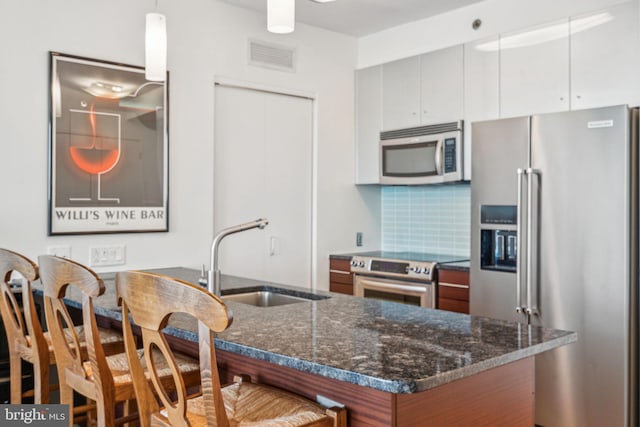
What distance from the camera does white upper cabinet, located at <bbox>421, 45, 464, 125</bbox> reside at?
13.3 ft

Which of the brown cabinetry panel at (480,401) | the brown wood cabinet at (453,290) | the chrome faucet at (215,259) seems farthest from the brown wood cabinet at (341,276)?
the brown cabinetry panel at (480,401)

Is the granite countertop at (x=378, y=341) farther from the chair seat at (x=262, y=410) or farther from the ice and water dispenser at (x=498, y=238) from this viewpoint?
the ice and water dispenser at (x=498, y=238)

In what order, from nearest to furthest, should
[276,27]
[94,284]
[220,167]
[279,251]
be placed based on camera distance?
[94,284] → [276,27] → [220,167] → [279,251]

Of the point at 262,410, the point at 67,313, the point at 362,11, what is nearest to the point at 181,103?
the point at 362,11

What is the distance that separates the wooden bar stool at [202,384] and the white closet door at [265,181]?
7.78ft

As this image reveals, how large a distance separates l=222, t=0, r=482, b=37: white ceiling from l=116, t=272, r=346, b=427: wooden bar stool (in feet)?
9.47

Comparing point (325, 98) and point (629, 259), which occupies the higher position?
point (325, 98)

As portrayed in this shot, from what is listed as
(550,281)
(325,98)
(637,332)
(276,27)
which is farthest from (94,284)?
(325,98)

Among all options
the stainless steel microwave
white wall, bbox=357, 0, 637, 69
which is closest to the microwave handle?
the stainless steel microwave

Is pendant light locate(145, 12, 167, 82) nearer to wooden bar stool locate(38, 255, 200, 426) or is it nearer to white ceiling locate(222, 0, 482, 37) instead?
wooden bar stool locate(38, 255, 200, 426)

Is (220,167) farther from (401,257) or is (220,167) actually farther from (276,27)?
(276,27)

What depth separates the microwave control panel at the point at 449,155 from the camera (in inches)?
159

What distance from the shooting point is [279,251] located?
4.41m

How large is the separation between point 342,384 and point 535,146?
84.3 inches
